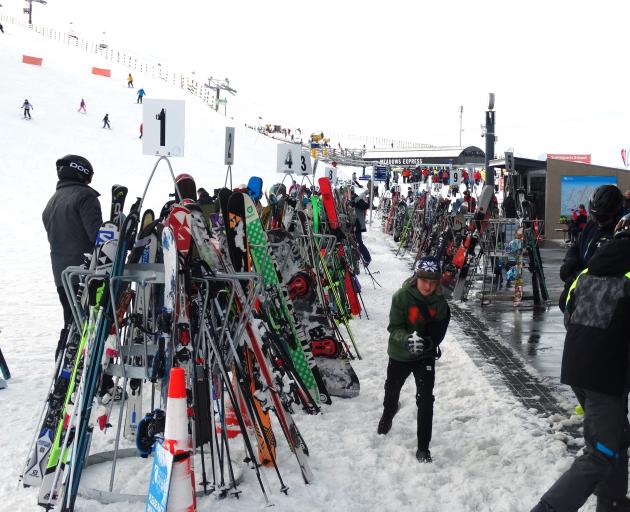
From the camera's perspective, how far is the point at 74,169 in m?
4.99

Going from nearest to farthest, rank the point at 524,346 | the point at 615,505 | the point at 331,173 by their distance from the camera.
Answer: the point at 615,505 < the point at 524,346 < the point at 331,173

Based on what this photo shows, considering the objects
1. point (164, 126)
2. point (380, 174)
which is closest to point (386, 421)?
point (164, 126)

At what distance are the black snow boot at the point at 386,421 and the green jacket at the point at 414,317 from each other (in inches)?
19.2

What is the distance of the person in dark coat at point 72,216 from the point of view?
493 cm

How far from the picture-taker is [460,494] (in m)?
3.81

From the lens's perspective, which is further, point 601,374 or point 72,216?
point 72,216

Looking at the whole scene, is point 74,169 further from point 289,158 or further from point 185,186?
point 289,158

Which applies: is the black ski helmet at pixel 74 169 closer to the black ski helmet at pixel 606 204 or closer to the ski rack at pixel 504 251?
the black ski helmet at pixel 606 204

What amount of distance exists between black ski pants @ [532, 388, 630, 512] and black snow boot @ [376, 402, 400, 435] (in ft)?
5.54

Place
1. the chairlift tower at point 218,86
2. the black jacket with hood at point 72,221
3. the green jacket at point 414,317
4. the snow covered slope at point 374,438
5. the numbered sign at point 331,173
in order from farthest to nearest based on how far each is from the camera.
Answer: the chairlift tower at point 218,86 → the numbered sign at point 331,173 → the black jacket with hood at point 72,221 → the green jacket at point 414,317 → the snow covered slope at point 374,438

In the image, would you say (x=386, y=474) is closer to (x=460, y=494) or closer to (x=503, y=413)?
(x=460, y=494)

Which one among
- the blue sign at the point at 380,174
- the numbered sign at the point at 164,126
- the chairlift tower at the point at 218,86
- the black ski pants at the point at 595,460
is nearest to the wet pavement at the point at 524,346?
the black ski pants at the point at 595,460

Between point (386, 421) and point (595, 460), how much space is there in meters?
1.91

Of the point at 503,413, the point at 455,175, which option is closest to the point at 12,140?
the point at 455,175
